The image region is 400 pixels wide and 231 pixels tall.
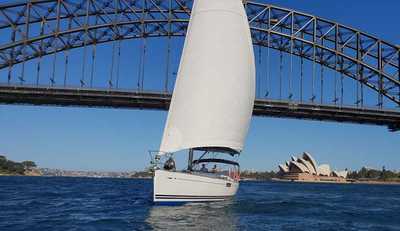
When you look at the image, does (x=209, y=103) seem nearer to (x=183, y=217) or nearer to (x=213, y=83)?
(x=213, y=83)

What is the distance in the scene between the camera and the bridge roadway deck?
49719 mm

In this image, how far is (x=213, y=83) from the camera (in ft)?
85.4

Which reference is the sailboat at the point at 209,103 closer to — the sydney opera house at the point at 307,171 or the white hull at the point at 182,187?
the white hull at the point at 182,187

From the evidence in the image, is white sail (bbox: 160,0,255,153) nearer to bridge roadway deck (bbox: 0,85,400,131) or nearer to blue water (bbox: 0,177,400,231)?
blue water (bbox: 0,177,400,231)

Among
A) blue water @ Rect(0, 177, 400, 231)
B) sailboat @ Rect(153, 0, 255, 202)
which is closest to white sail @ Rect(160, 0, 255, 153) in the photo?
sailboat @ Rect(153, 0, 255, 202)

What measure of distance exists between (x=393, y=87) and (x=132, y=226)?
168 ft

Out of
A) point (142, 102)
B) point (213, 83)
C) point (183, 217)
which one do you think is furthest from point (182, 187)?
point (142, 102)

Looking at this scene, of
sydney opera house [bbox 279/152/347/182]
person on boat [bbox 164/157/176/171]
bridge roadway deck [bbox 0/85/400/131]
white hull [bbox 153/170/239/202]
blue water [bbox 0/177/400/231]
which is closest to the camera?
blue water [bbox 0/177/400/231]

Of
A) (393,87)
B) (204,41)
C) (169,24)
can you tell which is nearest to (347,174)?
(393,87)

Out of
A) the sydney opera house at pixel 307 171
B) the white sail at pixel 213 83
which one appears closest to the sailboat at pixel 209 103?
the white sail at pixel 213 83

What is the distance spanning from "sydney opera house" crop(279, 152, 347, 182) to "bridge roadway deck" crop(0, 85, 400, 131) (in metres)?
83.7

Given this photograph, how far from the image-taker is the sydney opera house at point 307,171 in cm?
14238

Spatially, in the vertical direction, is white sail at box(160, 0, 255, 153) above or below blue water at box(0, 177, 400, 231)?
above

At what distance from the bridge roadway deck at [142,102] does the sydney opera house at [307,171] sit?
275 ft
